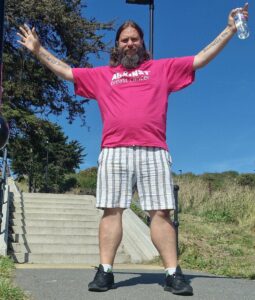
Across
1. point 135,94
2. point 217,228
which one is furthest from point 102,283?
point 217,228

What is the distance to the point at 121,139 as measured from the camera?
3.76 m

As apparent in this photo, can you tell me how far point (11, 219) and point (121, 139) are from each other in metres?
7.18

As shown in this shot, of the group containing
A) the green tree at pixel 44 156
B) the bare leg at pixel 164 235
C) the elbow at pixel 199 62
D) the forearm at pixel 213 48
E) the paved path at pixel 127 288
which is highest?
the green tree at pixel 44 156

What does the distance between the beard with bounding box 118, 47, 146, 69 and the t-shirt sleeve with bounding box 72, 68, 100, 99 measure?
0.78 ft

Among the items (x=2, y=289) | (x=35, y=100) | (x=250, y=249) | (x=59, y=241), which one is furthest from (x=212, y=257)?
(x=35, y=100)

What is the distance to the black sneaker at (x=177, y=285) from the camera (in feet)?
11.4

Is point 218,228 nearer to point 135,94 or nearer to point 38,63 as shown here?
point 135,94

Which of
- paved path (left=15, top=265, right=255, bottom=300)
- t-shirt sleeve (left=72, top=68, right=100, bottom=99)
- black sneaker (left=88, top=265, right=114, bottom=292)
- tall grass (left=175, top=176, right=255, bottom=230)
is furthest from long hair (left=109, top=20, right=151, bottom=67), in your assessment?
tall grass (left=175, top=176, right=255, bottom=230)

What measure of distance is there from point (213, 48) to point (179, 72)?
0.32 m

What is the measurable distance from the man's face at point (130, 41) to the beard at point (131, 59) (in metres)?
0.02

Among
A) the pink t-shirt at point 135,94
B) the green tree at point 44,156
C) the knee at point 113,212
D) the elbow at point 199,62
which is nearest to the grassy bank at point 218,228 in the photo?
the knee at point 113,212

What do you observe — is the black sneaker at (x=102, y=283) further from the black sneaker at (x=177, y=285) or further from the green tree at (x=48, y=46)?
the green tree at (x=48, y=46)

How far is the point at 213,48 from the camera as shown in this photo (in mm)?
3904

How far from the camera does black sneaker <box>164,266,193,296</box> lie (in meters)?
3.48
